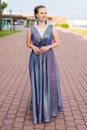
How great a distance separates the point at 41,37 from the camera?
4.56 metres

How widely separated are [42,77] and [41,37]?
613 mm

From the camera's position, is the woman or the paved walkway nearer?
the woman

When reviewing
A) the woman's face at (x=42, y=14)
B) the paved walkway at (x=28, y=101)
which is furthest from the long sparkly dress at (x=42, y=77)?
the paved walkway at (x=28, y=101)

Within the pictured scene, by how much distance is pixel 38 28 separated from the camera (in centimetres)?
460

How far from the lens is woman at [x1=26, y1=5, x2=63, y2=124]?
457 cm

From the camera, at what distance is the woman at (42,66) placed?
457cm

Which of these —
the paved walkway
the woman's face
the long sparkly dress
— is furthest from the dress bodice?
the paved walkway

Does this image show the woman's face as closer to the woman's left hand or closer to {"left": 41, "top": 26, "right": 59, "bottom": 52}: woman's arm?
{"left": 41, "top": 26, "right": 59, "bottom": 52}: woman's arm

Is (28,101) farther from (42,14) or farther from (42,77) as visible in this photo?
(42,14)

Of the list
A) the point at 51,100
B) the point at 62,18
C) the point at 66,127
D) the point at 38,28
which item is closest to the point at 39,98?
the point at 51,100

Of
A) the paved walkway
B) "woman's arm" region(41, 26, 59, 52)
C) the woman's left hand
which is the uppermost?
"woman's arm" region(41, 26, 59, 52)

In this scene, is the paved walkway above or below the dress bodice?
below

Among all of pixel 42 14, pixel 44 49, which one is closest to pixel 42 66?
pixel 44 49

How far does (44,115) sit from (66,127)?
15.2 inches
